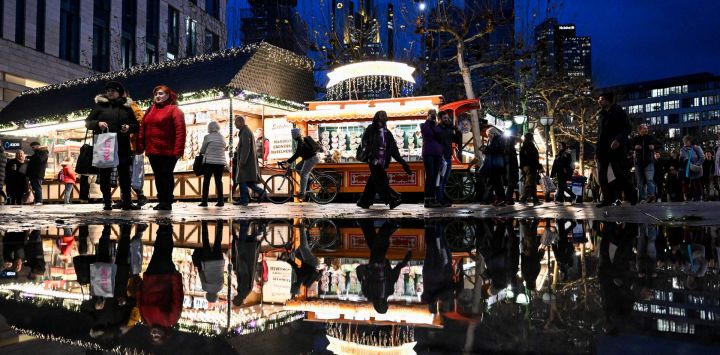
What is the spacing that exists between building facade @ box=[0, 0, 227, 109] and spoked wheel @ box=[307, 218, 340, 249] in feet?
100

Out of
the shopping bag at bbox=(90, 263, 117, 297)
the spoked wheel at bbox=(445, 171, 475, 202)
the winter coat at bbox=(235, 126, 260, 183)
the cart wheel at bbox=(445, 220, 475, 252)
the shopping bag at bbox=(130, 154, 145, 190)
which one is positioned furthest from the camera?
the spoked wheel at bbox=(445, 171, 475, 202)

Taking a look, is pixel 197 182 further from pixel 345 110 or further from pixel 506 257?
pixel 506 257

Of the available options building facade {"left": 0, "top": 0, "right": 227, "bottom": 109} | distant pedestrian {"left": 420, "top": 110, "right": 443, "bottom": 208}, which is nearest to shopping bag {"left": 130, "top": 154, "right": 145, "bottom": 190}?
distant pedestrian {"left": 420, "top": 110, "right": 443, "bottom": 208}

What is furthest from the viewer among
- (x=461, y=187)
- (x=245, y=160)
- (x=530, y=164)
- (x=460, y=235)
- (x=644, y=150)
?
(x=461, y=187)

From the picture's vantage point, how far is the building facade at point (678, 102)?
12088cm

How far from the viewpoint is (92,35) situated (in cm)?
3641

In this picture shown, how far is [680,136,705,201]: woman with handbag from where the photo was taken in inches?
659

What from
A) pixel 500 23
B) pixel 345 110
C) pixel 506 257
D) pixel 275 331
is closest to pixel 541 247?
pixel 506 257

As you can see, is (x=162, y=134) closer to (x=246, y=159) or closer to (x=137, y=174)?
(x=137, y=174)

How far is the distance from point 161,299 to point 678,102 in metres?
144

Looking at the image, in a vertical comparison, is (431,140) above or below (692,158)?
below

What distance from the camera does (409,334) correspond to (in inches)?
58.1

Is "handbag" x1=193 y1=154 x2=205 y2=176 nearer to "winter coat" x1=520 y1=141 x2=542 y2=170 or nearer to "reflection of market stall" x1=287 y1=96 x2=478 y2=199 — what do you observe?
"reflection of market stall" x1=287 y1=96 x2=478 y2=199

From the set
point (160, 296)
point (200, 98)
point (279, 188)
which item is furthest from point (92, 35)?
point (160, 296)
